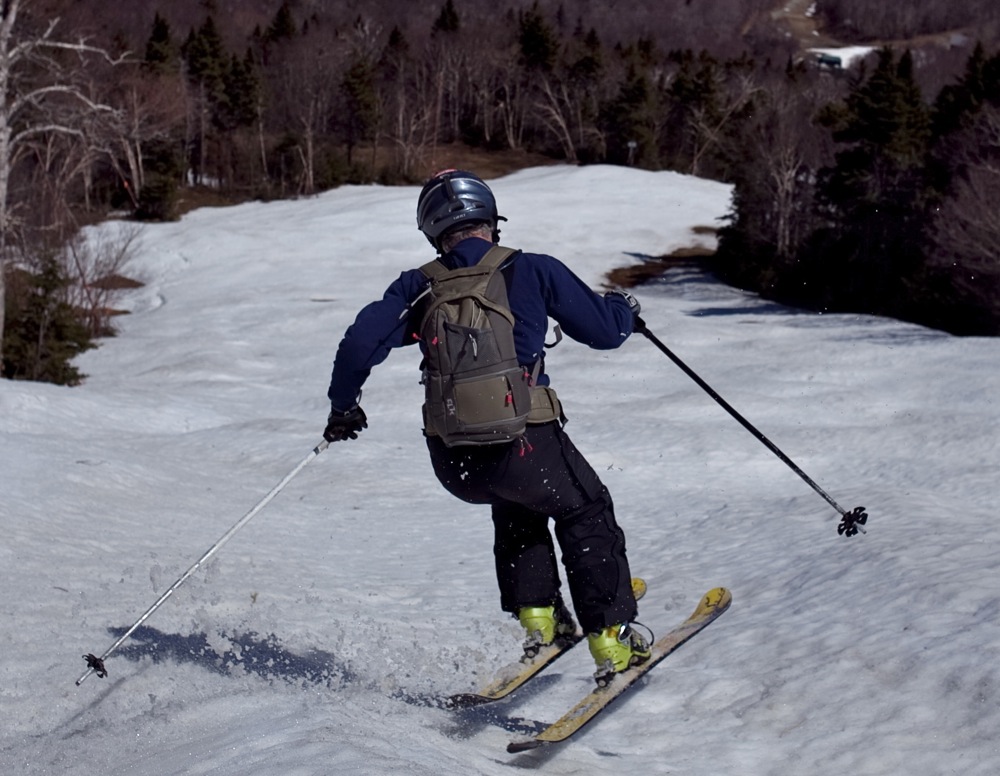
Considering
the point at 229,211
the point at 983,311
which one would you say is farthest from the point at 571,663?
the point at 229,211

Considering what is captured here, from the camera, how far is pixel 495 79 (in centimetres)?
7925

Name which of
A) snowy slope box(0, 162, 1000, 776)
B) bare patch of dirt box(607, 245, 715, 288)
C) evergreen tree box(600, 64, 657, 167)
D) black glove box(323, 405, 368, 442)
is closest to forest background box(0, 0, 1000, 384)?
evergreen tree box(600, 64, 657, 167)

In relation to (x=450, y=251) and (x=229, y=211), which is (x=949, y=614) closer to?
(x=450, y=251)

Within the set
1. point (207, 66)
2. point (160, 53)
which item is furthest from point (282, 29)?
point (160, 53)

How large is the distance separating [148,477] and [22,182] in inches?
1239

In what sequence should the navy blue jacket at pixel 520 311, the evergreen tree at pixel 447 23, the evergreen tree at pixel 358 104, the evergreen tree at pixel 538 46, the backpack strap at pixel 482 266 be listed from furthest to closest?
the evergreen tree at pixel 447 23 < the evergreen tree at pixel 538 46 < the evergreen tree at pixel 358 104 < the navy blue jacket at pixel 520 311 < the backpack strap at pixel 482 266

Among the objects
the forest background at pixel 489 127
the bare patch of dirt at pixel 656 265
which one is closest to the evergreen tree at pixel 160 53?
the forest background at pixel 489 127

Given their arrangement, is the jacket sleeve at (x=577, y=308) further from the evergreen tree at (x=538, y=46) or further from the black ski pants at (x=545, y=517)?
the evergreen tree at (x=538, y=46)

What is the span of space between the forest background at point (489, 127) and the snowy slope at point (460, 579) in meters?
10.4

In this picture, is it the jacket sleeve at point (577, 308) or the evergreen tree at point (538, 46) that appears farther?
the evergreen tree at point (538, 46)

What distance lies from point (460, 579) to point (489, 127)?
2871 inches

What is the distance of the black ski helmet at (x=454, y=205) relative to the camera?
433 cm

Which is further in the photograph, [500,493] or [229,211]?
[229,211]

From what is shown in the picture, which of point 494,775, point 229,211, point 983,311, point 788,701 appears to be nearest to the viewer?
point 494,775
